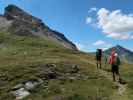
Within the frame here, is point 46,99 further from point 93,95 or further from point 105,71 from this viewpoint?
point 105,71

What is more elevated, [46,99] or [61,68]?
[61,68]

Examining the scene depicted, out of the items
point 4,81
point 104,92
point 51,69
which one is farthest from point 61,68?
point 104,92

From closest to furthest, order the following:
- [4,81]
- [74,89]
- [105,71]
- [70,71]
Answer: [74,89] → [4,81] → [70,71] → [105,71]

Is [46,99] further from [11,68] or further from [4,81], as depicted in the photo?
[11,68]

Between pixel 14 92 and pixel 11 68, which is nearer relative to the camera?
pixel 14 92

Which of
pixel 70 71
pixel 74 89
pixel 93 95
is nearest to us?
pixel 93 95

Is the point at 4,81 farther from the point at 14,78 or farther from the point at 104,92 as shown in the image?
the point at 104,92

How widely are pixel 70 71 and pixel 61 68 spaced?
1.82 m

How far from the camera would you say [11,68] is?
48.8m

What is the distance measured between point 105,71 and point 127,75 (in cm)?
352

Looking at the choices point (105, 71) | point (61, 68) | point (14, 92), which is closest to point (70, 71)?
point (61, 68)

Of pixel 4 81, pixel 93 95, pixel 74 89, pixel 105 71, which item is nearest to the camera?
pixel 93 95

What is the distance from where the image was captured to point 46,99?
34.3 metres

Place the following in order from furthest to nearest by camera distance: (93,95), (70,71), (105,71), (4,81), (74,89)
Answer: (105,71), (70,71), (4,81), (74,89), (93,95)
